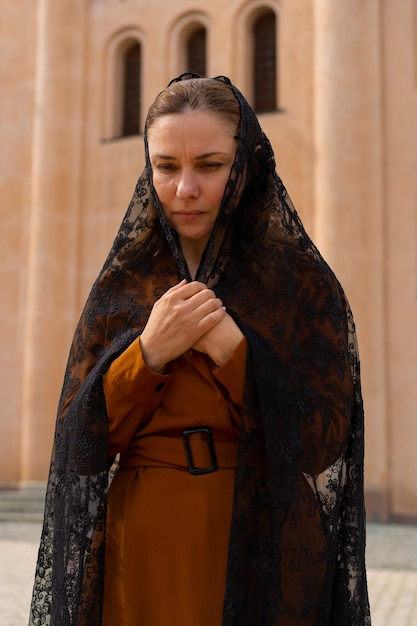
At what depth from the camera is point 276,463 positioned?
190 centimetres

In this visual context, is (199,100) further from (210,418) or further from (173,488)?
(173,488)

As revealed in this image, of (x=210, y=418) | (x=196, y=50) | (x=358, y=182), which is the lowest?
(x=210, y=418)

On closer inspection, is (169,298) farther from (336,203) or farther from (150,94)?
(150,94)

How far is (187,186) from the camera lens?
6.46 feet

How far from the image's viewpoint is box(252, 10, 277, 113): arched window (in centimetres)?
1425

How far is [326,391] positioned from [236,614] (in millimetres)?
522

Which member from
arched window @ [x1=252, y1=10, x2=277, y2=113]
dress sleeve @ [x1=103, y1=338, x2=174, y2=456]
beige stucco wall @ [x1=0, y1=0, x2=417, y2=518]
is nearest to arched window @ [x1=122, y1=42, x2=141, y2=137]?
beige stucco wall @ [x1=0, y1=0, x2=417, y2=518]

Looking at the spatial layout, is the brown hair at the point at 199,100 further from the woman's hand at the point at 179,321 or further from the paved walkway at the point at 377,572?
the paved walkway at the point at 377,572

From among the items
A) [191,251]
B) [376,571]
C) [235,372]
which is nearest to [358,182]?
[376,571]

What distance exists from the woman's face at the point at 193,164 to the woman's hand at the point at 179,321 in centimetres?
19

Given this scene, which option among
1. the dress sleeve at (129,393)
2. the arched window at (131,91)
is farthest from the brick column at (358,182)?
the dress sleeve at (129,393)

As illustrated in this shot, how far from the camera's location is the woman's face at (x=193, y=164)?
6.49 ft

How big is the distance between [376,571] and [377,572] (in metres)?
0.06

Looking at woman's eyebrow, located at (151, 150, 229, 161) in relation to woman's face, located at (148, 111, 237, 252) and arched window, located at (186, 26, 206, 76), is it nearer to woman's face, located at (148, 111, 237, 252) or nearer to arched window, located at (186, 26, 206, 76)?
woman's face, located at (148, 111, 237, 252)
